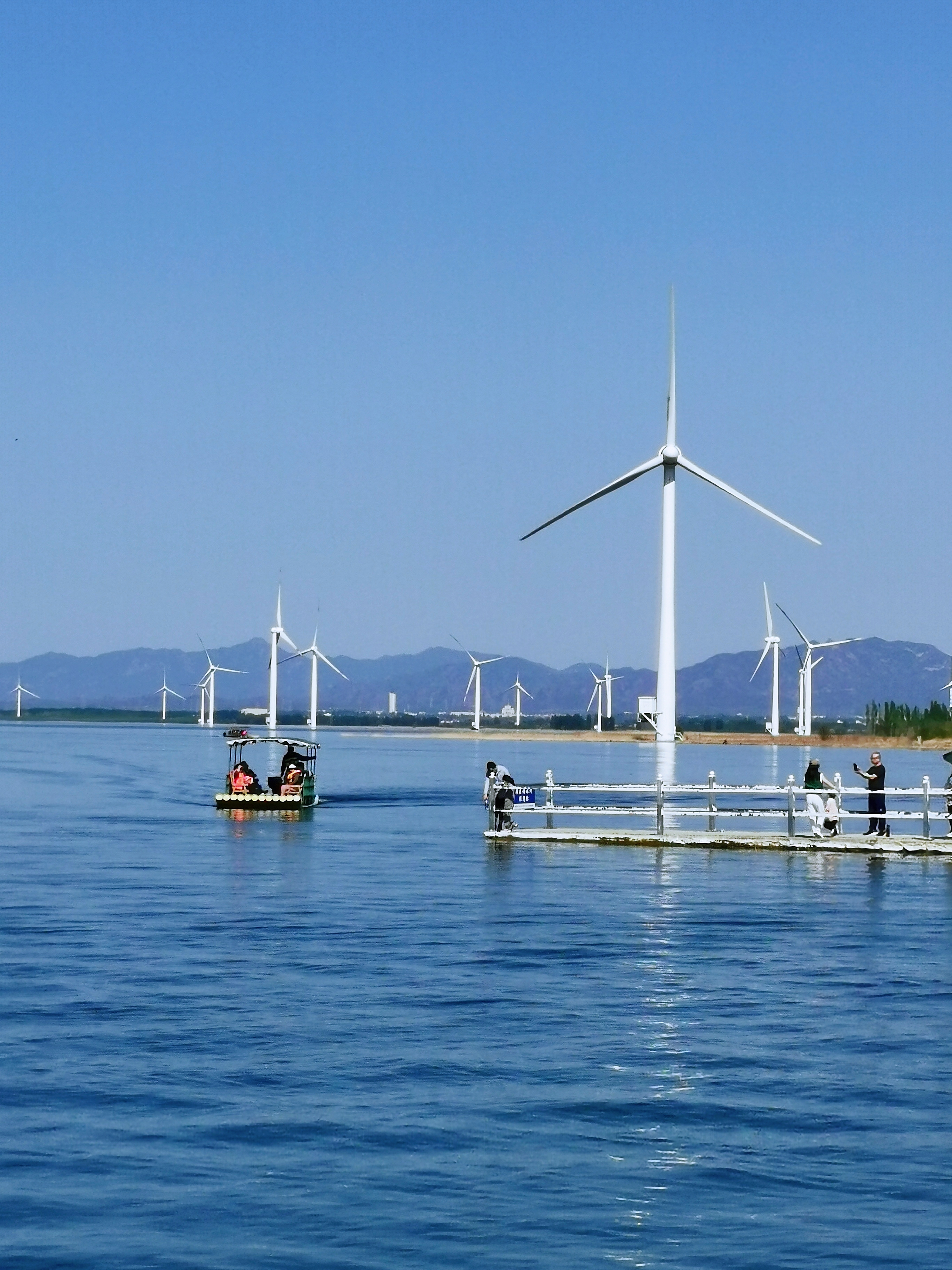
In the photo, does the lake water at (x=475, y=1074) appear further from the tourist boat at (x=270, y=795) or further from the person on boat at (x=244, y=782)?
the person on boat at (x=244, y=782)

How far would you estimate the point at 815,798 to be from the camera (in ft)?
184

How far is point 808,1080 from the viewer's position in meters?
22.7

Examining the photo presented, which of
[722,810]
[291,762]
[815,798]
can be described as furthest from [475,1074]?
[291,762]

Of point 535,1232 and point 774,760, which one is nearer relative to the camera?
point 535,1232

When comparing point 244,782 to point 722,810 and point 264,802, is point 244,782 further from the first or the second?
point 722,810

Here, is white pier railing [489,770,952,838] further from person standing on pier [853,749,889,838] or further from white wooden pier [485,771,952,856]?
person standing on pier [853,749,889,838]

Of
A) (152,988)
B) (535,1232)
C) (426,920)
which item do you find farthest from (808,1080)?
(426,920)

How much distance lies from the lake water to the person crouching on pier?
25.6 feet

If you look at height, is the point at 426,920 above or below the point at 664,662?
below

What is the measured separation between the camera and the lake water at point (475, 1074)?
16.8 metres

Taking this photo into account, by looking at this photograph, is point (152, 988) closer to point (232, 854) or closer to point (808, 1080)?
point (808, 1080)

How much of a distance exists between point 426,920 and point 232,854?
1891cm

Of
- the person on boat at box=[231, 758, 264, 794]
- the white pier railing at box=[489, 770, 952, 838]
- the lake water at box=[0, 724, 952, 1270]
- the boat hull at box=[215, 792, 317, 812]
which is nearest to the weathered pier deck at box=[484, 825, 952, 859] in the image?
the white pier railing at box=[489, 770, 952, 838]

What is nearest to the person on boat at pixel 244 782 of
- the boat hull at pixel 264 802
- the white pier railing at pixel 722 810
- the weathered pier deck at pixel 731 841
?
the boat hull at pixel 264 802
